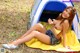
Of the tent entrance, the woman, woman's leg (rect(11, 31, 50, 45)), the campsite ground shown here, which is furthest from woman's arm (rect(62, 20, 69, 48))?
the tent entrance

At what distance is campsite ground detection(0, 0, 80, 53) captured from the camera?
13.4 feet

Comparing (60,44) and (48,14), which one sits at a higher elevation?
(48,14)

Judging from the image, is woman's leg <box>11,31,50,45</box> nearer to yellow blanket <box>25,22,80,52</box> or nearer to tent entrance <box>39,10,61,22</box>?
yellow blanket <box>25,22,80,52</box>

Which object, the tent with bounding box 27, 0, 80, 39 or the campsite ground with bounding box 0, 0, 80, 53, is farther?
the tent with bounding box 27, 0, 80, 39

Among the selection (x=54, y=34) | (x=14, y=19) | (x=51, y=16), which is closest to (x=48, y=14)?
(x=51, y=16)

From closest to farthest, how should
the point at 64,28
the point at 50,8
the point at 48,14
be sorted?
1. the point at 64,28
2. the point at 50,8
3. the point at 48,14

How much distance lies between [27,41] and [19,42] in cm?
12

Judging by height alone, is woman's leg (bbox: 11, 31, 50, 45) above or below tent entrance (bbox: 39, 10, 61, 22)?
below

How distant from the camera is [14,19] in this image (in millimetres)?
4953

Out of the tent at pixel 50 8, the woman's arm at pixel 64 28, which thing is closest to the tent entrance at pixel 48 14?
the tent at pixel 50 8

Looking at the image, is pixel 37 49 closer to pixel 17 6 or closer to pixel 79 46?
pixel 79 46

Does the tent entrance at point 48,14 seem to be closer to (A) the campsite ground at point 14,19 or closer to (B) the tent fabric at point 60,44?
(A) the campsite ground at point 14,19

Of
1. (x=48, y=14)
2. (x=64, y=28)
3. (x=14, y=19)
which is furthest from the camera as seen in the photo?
(x=14, y=19)

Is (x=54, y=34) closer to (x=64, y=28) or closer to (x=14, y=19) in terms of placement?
(x=64, y=28)
